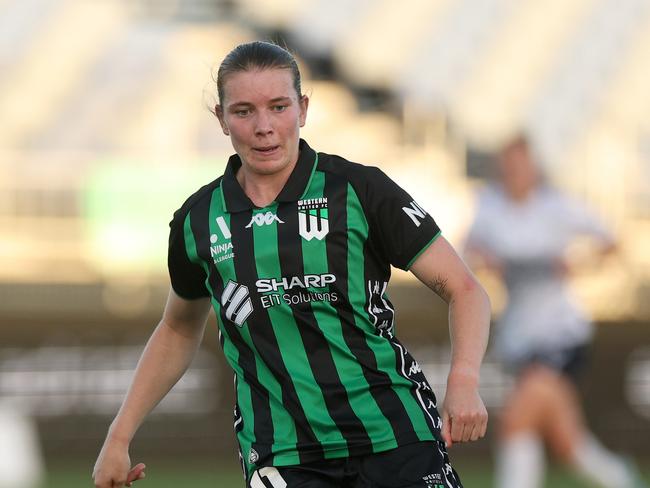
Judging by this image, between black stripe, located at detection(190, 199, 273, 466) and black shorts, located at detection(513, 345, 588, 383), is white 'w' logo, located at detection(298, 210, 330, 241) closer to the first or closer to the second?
black stripe, located at detection(190, 199, 273, 466)

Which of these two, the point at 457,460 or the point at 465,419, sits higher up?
the point at 465,419

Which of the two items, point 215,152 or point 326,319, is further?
point 215,152

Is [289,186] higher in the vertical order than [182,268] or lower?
higher

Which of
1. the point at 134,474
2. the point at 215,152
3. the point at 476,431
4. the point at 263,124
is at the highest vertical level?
the point at 215,152

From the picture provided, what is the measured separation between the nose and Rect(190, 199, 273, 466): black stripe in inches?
12.1

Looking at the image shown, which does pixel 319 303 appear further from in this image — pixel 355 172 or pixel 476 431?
pixel 476 431

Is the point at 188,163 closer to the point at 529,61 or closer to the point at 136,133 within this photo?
the point at 136,133

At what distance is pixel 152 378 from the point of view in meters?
4.02

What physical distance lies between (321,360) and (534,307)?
5103mm

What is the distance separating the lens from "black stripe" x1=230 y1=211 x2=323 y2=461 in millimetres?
3695

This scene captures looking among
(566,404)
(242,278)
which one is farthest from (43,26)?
(242,278)

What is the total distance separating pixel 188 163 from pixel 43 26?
4078mm

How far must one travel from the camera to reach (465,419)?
3.41 m

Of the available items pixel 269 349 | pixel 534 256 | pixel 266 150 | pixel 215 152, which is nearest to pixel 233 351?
pixel 269 349
